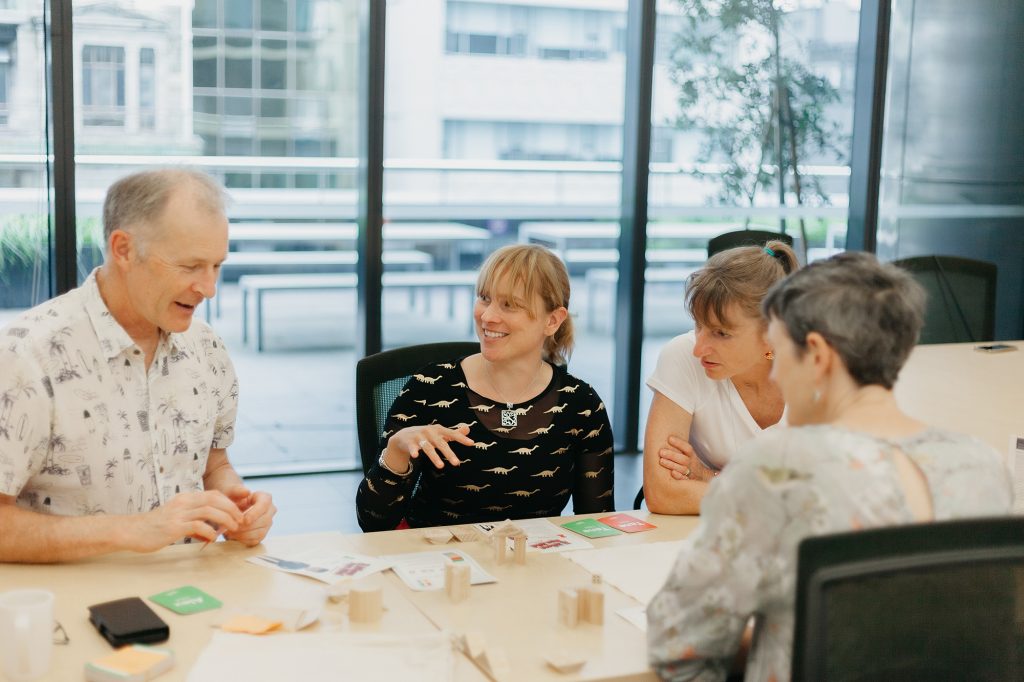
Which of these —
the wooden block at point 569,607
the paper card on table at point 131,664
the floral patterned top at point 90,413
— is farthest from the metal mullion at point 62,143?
the wooden block at point 569,607

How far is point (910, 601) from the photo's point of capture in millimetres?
1356

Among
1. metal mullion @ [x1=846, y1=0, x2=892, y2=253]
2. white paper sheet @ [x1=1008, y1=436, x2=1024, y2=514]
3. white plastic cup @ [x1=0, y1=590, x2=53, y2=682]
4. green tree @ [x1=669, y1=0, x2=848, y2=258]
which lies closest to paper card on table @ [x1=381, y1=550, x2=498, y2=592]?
white plastic cup @ [x1=0, y1=590, x2=53, y2=682]

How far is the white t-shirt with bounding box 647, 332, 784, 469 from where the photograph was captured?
2.64 meters

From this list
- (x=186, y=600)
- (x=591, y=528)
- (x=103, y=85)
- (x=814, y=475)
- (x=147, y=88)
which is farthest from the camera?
(x=147, y=88)

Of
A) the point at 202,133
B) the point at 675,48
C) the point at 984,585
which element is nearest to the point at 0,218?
the point at 202,133

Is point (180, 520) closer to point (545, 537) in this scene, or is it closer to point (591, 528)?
point (545, 537)

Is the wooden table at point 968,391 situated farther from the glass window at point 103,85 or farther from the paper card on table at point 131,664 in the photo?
the glass window at point 103,85

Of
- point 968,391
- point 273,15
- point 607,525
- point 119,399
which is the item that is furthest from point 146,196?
point 273,15

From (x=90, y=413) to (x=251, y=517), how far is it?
37 centimetres

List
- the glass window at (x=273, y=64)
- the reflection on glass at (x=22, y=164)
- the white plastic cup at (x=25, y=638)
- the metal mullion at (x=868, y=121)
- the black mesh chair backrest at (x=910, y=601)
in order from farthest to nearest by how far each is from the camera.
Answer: the metal mullion at (x=868, y=121), the glass window at (x=273, y=64), the reflection on glass at (x=22, y=164), the white plastic cup at (x=25, y=638), the black mesh chair backrest at (x=910, y=601)

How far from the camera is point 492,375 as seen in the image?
2.66 meters

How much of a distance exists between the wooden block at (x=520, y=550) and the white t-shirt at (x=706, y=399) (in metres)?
0.66

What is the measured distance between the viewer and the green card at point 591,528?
232cm

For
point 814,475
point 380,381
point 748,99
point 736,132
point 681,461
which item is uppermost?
point 748,99
